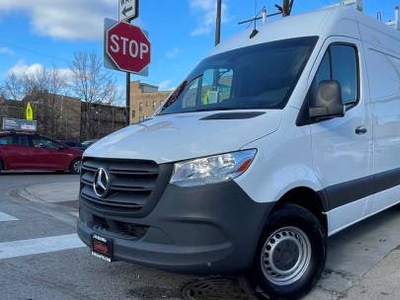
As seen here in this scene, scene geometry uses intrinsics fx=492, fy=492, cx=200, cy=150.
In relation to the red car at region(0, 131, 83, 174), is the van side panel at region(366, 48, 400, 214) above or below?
above

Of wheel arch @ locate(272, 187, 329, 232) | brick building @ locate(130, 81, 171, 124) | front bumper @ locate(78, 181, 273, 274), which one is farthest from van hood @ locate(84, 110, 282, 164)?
brick building @ locate(130, 81, 171, 124)

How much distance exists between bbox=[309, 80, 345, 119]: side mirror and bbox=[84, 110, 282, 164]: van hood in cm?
43

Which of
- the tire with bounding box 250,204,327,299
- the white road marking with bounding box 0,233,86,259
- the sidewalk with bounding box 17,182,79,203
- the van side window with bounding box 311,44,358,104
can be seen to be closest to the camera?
the tire with bounding box 250,204,327,299

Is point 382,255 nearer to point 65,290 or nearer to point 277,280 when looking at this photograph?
point 277,280

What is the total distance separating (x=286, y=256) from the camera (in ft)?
13.5

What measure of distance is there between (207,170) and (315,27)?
6.83ft

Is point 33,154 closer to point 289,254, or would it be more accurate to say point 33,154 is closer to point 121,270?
point 121,270

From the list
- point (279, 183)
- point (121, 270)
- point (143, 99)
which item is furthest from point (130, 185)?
point (143, 99)

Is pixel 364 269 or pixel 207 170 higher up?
pixel 207 170

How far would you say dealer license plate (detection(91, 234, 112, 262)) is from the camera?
3.94 metres

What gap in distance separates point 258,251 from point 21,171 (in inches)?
682

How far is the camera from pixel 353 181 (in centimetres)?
498

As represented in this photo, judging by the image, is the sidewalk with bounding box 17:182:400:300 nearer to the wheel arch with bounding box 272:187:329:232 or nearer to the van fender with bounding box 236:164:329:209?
the wheel arch with bounding box 272:187:329:232

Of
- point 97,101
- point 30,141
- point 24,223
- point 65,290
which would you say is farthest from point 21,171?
point 97,101
